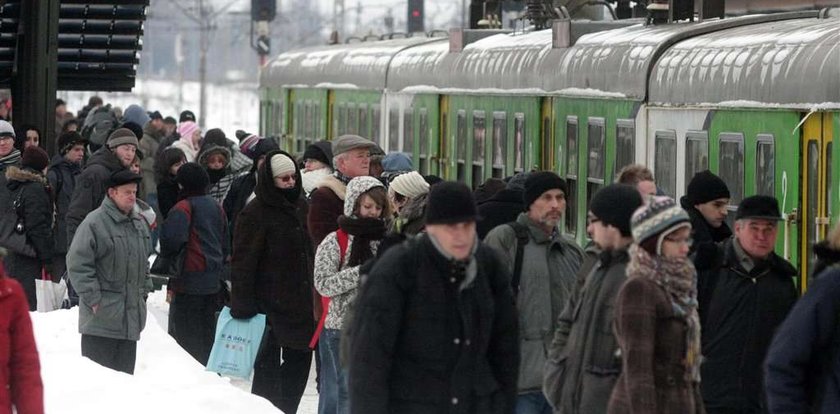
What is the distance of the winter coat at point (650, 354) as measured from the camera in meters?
7.33

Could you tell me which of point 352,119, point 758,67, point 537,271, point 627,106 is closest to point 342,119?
point 352,119

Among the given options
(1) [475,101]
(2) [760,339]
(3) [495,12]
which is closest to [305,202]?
(2) [760,339]

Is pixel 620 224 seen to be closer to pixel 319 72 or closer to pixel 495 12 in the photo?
pixel 495 12

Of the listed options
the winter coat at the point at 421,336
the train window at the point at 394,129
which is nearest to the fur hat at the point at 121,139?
the winter coat at the point at 421,336

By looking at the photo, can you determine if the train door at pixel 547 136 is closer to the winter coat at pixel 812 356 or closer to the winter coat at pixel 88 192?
the winter coat at pixel 88 192

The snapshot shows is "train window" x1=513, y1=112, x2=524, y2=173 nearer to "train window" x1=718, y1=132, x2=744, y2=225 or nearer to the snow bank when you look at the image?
the snow bank

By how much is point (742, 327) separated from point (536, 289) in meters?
0.89

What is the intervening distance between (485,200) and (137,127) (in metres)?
8.02

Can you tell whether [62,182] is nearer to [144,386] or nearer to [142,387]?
[144,386]

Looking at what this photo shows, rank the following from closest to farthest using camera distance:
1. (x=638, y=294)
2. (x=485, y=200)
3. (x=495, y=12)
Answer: (x=638, y=294), (x=485, y=200), (x=495, y=12)

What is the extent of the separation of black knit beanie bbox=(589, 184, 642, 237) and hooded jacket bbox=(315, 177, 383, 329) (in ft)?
8.97

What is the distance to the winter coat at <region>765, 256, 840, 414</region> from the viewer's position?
7035mm

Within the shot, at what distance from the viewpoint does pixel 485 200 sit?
1108 centimetres

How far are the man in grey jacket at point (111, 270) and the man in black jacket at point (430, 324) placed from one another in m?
4.39
